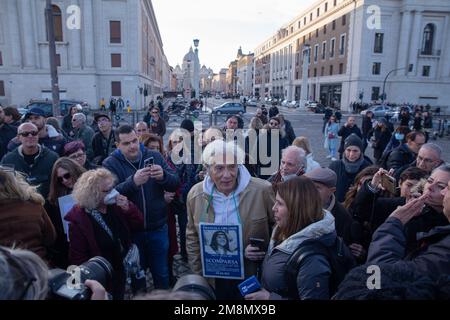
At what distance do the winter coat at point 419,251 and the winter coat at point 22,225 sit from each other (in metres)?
2.30

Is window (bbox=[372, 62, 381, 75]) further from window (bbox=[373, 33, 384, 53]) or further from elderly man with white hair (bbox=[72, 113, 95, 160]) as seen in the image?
elderly man with white hair (bbox=[72, 113, 95, 160])

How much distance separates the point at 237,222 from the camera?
8.41 ft

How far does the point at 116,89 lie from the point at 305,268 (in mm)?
38697

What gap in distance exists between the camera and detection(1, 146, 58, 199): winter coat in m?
3.55

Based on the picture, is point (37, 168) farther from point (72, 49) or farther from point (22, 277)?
point (72, 49)

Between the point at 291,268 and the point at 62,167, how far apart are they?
242cm

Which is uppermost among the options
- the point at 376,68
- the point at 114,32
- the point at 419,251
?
the point at 114,32

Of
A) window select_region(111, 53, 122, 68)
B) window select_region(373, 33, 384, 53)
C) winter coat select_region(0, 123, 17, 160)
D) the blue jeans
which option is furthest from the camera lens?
window select_region(373, 33, 384, 53)

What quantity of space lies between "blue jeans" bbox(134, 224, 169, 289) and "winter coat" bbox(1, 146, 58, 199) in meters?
1.31

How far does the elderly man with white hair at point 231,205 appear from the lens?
2572mm

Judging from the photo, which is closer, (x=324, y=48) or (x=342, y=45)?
(x=342, y=45)

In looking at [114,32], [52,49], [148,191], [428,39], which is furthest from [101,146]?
[428,39]
